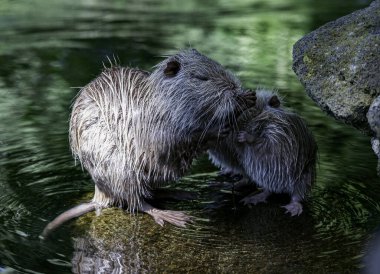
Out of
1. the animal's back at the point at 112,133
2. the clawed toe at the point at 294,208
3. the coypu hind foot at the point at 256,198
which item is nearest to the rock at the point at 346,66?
the clawed toe at the point at 294,208

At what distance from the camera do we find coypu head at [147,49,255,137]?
417 cm

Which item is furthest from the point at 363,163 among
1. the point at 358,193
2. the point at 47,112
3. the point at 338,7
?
the point at 338,7

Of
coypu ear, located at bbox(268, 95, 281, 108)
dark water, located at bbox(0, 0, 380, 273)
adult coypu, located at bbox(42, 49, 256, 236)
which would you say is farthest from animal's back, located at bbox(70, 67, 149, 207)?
coypu ear, located at bbox(268, 95, 281, 108)

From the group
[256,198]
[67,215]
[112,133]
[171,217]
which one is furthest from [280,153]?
[67,215]

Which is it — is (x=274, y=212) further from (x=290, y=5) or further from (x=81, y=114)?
(x=290, y=5)

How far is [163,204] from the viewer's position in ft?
14.9

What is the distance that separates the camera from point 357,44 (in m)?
4.01

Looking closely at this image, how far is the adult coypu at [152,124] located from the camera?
4.19m

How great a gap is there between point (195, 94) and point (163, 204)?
2.56 feet

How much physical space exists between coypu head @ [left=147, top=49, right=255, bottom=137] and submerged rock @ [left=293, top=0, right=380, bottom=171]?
0.39 meters

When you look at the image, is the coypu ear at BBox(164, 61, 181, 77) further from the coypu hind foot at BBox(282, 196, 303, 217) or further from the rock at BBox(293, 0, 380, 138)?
the coypu hind foot at BBox(282, 196, 303, 217)

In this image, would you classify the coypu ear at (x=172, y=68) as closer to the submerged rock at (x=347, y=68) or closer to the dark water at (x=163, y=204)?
the submerged rock at (x=347, y=68)

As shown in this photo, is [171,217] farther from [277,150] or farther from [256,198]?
[277,150]

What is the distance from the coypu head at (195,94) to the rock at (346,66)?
400 millimetres
